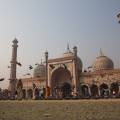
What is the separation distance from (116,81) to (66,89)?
9.72 metres

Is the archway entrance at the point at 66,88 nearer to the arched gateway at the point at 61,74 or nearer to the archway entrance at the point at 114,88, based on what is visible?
the arched gateway at the point at 61,74

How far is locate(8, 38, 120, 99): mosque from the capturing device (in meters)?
37.9

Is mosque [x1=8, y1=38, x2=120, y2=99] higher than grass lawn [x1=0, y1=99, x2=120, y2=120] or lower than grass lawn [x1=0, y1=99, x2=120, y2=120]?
higher

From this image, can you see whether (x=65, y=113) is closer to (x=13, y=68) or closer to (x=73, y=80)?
(x=73, y=80)

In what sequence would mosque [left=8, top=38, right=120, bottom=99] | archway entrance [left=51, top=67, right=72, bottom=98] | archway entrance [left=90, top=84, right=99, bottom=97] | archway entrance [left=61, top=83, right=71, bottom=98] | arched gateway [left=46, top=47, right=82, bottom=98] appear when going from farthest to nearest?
archway entrance [left=61, top=83, right=71, bottom=98] → archway entrance [left=51, top=67, right=72, bottom=98] → arched gateway [left=46, top=47, right=82, bottom=98] → archway entrance [left=90, top=84, right=99, bottom=97] → mosque [left=8, top=38, right=120, bottom=99]

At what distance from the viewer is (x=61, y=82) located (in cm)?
4372

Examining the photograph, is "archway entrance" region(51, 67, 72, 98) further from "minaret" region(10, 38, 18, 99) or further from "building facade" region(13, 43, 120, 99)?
"minaret" region(10, 38, 18, 99)

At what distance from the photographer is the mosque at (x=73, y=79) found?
37906 millimetres

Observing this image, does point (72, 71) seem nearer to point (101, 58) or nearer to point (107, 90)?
point (107, 90)

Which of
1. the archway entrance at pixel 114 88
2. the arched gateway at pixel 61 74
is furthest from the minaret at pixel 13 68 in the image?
the archway entrance at pixel 114 88

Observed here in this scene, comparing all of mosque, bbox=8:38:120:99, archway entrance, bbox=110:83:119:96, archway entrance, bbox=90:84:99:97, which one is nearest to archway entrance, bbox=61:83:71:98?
mosque, bbox=8:38:120:99

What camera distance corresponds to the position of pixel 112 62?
47.3 meters

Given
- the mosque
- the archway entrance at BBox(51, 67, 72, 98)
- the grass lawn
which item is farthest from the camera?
the archway entrance at BBox(51, 67, 72, 98)

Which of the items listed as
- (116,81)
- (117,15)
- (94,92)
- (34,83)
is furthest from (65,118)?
(34,83)
